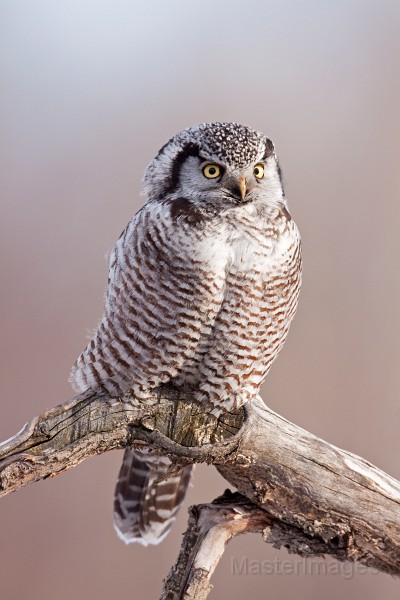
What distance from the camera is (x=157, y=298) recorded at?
90.7 inches

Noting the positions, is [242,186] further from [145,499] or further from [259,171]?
[145,499]

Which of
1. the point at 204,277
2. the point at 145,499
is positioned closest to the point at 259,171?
the point at 204,277

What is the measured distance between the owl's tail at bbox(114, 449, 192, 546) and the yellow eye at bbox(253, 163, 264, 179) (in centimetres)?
123

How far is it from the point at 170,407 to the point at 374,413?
62.9 inches

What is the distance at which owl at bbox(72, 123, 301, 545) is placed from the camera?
2.26 metres

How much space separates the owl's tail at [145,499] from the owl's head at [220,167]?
1.13 metres

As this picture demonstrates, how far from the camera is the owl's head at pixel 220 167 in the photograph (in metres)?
2.22

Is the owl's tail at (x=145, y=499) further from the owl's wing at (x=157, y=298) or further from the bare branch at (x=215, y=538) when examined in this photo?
the owl's wing at (x=157, y=298)

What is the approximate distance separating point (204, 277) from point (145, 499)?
1.14 m

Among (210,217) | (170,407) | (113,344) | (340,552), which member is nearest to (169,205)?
(210,217)

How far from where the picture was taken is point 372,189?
12.4ft

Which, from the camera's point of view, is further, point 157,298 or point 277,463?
point 277,463

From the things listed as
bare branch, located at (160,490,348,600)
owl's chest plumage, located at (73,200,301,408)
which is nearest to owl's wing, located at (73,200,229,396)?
owl's chest plumage, located at (73,200,301,408)

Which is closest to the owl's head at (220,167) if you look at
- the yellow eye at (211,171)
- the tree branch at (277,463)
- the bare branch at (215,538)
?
the yellow eye at (211,171)
